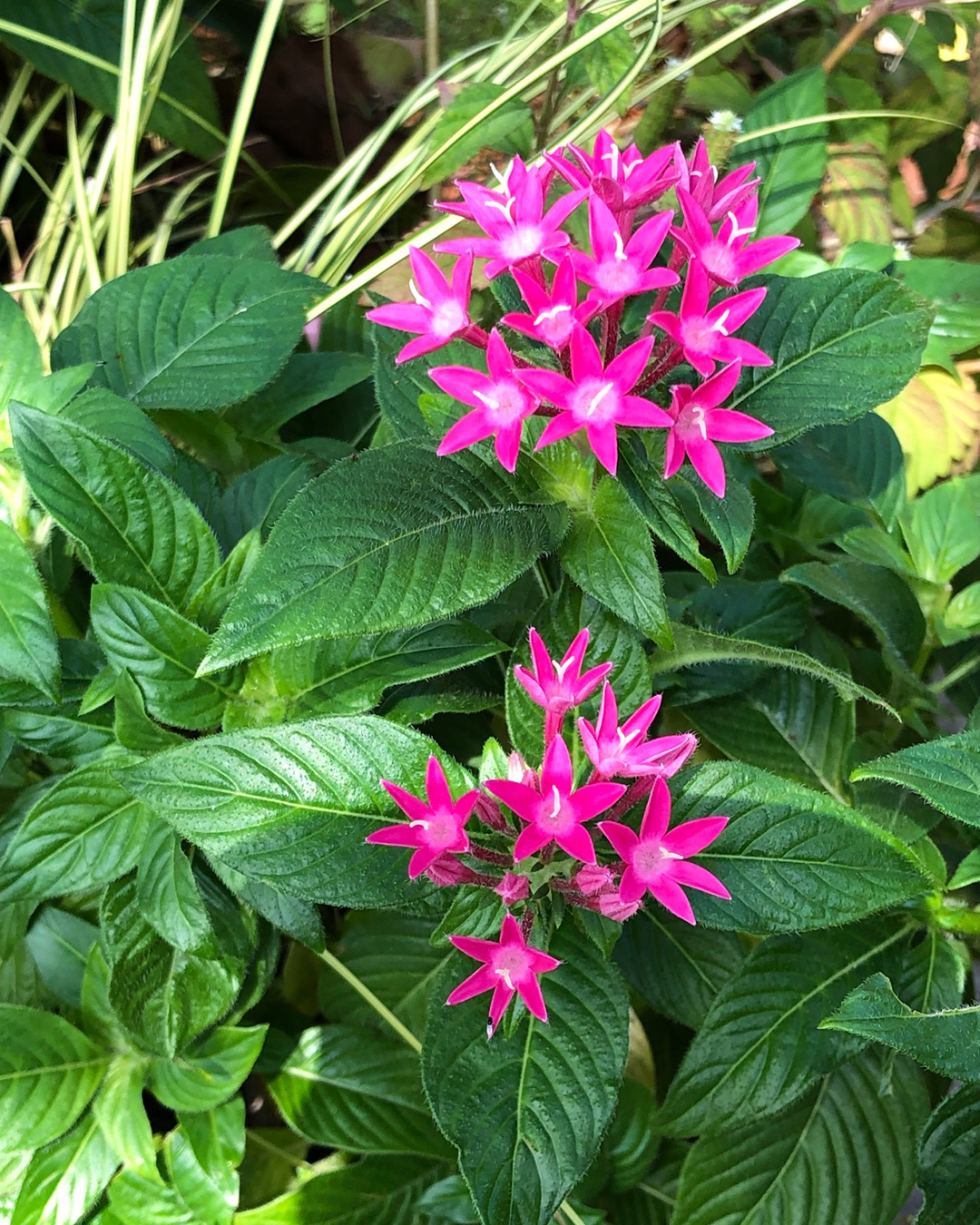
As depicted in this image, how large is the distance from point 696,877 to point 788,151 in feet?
2.68

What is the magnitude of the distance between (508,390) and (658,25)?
0.54m

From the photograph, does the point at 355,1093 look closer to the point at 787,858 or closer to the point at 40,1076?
the point at 40,1076

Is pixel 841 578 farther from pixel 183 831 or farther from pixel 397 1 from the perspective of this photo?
pixel 397 1

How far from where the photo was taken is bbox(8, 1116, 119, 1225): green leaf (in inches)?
24.9

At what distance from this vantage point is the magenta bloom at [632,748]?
1.59ft

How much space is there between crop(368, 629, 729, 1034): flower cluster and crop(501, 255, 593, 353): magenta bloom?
0.54 feet

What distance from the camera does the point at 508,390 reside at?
1.63ft

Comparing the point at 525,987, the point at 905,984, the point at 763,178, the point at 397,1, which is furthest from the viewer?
the point at 397,1

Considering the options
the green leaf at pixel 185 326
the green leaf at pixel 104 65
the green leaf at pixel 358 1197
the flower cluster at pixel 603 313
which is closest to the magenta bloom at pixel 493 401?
the flower cluster at pixel 603 313

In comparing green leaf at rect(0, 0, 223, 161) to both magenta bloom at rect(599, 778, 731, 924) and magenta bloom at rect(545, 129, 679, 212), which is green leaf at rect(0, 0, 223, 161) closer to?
magenta bloom at rect(545, 129, 679, 212)

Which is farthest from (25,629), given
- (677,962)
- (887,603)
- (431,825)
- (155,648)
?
(887,603)

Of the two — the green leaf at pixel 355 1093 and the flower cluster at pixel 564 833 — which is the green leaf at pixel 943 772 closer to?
the flower cluster at pixel 564 833

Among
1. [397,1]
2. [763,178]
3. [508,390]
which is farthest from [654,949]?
[397,1]

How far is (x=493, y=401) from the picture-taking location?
499mm
